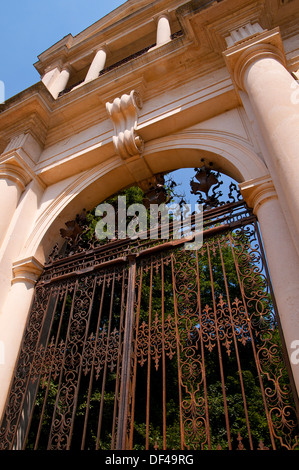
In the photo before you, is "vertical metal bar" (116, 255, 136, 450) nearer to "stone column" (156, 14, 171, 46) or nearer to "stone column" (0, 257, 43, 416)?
"stone column" (0, 257, 43, 416)

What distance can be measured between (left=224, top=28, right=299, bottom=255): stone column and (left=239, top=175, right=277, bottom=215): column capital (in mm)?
196

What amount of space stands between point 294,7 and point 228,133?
2.56 meters

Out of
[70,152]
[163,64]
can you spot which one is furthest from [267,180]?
[70,152]

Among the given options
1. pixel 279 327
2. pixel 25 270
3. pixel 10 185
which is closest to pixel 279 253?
pixel 279 327

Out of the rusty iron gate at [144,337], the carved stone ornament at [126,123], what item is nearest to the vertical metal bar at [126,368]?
the rusty iron gate at [144,337]

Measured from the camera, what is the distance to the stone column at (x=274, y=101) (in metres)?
2.90

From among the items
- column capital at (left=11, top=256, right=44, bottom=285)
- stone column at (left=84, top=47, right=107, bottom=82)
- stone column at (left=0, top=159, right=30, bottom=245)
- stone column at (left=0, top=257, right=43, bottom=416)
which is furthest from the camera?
stone column at (left=84, top=47, right=107, bottom=82)

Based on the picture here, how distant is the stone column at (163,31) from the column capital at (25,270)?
5.12 metres

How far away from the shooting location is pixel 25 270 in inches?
194

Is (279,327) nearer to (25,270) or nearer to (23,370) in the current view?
(23,370)

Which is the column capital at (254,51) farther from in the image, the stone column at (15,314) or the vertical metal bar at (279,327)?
the stone column at (15,314)

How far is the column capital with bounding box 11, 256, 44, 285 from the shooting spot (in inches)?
192

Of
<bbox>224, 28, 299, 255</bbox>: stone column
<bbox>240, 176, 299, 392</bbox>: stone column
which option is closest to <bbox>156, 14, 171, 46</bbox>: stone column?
<bbox>224, 28, 299, 255</bbox>: stone column
